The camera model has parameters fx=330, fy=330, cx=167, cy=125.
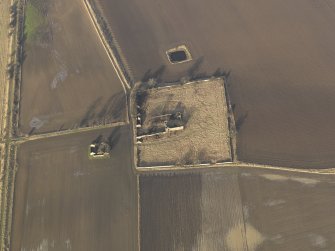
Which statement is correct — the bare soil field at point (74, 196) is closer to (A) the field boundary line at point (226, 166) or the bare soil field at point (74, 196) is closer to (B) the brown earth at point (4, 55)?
(A) the field boundary line at point (226, 166)

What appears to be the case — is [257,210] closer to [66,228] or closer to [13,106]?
[66,228]

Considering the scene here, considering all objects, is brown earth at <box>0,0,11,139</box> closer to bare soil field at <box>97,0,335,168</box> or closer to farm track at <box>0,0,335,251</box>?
farm track at <box>0,0,335,251</box>

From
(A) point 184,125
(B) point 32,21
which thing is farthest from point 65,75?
(A) point 184,125

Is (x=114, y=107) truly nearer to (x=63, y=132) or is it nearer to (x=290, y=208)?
(x=63, y=132)

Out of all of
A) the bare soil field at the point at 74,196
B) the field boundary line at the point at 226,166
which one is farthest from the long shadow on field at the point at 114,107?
the field boundary line at the point at 226,166

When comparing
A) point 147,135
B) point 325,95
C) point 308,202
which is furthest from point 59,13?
point 308,202

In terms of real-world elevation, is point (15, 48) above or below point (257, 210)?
above

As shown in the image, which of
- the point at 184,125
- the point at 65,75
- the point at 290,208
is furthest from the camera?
the point at 65,75
